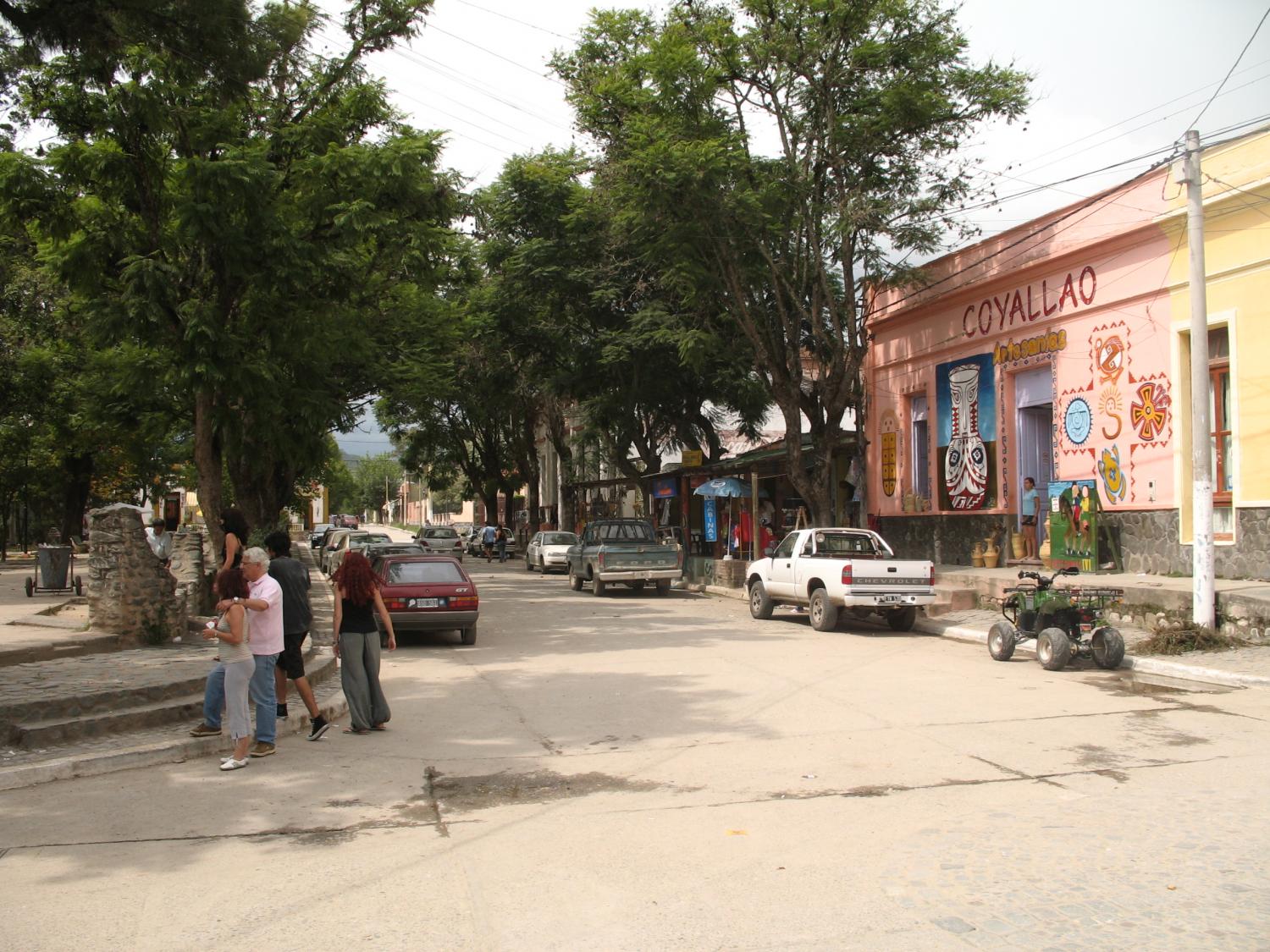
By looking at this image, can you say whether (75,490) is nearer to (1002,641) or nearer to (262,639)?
(262,639)

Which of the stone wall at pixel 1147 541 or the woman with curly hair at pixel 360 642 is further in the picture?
the stone wall at pixel 1147 541

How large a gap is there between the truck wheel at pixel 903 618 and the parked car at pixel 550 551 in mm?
18652

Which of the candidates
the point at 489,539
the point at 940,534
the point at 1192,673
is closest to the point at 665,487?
the point at 940,534

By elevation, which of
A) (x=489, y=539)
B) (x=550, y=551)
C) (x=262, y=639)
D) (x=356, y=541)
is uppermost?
(x=356, y=541)

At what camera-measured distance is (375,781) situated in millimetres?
7664

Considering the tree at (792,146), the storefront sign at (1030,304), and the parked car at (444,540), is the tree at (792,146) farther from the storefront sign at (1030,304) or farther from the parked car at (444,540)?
the parked car at (444,540)

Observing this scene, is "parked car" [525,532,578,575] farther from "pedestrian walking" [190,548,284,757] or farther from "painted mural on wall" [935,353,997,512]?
"pedestrian walking" [190,548,284,757]

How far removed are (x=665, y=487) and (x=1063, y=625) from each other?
22.1m

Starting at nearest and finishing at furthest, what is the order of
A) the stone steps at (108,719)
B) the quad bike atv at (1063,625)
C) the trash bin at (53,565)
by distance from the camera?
1. the stone steps at (108,719)
2. the quad bike atv at (1063,625)
3. the trash bin at (53,565)

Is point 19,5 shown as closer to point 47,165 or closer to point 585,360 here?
point 47,165

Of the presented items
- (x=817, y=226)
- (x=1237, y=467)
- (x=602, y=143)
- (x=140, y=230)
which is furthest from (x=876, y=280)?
(x=140, y=230)

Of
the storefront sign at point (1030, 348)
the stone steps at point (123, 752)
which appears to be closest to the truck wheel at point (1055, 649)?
the stone steps at point (123, 752)

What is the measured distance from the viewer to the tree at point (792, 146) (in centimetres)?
2047

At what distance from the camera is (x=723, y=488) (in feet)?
93.4
